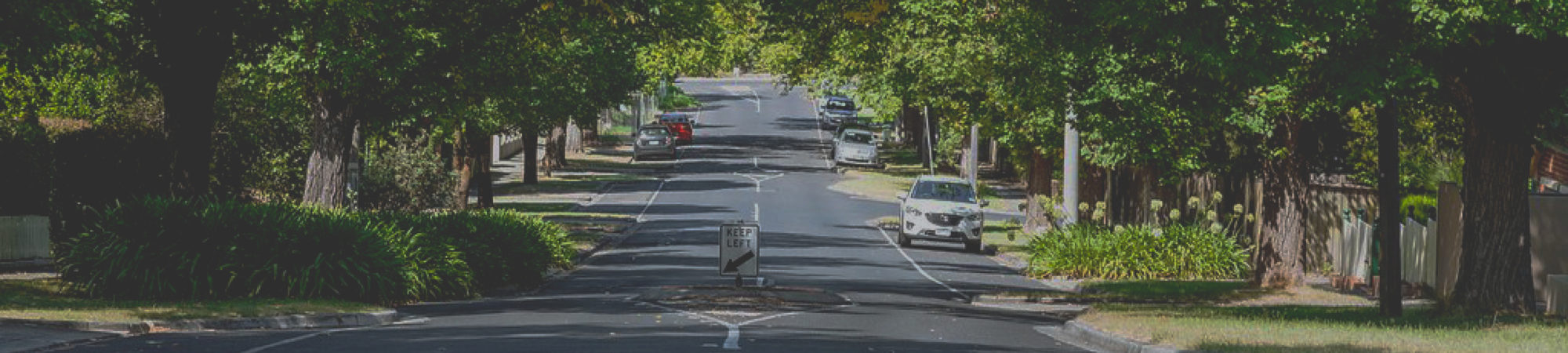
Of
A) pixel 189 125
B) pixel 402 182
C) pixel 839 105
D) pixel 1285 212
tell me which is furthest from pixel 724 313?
pixel 839 105

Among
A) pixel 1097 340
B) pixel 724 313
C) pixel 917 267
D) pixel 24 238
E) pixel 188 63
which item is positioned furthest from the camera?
pixel 917 267

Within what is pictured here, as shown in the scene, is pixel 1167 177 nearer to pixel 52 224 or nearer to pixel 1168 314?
pixel 1168 314

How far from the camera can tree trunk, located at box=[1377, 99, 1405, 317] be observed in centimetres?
1997

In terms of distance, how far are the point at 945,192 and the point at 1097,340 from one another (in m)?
21.5

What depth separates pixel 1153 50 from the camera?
68.3 ft

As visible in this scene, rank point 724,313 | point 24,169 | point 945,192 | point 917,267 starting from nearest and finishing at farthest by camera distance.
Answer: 1. point 724,313
2. point 24,169
3. point 917,267
4. point 945,192

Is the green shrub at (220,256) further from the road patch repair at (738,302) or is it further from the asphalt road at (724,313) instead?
the road patch repair at (738,302)

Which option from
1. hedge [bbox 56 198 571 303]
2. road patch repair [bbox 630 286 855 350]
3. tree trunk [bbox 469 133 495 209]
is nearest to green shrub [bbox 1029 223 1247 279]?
road patch repair [bbox 630 286 855 350]

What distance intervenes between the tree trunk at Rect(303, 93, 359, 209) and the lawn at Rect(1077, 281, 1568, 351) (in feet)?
39.8

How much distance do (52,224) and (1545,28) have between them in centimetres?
2178

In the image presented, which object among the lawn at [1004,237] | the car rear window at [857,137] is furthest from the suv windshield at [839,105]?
the lawn at [1004,237]

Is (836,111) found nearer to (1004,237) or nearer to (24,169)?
(1004,237)

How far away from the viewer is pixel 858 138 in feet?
247

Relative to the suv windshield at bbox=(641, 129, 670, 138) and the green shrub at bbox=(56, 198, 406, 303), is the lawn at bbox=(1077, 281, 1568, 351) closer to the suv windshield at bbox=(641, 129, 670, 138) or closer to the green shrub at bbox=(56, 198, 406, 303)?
the green shrub at bbox=(56, 198, 406, 303)
